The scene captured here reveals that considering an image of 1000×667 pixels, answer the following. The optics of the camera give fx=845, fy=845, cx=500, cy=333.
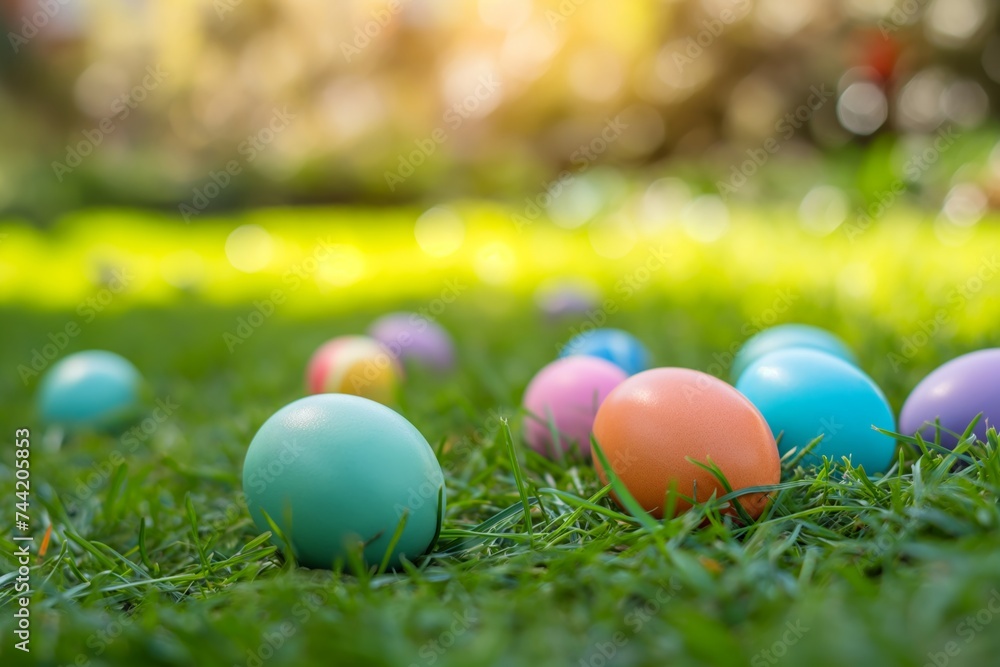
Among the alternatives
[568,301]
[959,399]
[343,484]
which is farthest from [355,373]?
[959,399]

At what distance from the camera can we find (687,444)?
126 cm

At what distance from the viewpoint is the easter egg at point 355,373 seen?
2.22 meters

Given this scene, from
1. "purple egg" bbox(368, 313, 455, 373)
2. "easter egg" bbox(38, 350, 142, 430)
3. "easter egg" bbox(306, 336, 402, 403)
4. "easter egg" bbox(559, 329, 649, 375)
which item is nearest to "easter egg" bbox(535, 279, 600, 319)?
"purple egg" bbox(368, 313, 455, 373)

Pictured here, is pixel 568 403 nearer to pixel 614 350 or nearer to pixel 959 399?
pixel 614 350

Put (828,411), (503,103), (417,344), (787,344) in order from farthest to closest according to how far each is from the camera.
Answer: (503,103) → (417,344) → (787,344) → (828,411)

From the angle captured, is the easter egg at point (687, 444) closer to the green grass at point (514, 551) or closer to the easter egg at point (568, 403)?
the green grass at point (514, 551)

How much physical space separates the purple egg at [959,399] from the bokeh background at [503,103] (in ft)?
11.4

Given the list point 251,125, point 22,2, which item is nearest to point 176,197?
point 251,125

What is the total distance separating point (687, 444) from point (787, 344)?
0.79 meters

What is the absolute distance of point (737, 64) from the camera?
8258 mm

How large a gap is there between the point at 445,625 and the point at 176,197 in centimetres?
791

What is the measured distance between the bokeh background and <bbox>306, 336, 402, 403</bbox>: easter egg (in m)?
3.37

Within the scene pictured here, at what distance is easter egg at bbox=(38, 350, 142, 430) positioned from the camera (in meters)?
2.25

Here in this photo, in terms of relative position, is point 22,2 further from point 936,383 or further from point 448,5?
point 936,383
